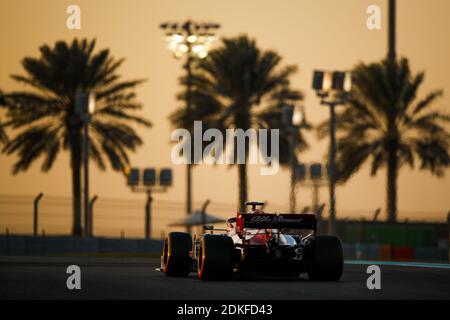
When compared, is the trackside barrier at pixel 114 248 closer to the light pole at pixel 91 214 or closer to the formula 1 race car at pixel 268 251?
the light pole at pixel 91 214

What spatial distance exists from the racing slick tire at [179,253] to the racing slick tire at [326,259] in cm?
234

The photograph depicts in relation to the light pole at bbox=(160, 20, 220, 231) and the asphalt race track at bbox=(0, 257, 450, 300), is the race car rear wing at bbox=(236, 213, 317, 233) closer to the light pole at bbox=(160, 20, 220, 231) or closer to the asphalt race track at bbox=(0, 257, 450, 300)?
the asphalt race track at bbox=(0, 257, 450, 300)

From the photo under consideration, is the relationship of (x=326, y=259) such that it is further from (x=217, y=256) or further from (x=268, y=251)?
(x=217, y=256)

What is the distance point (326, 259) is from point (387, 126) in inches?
1627

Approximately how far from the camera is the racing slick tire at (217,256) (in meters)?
21.6

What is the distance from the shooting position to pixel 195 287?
1997 cm

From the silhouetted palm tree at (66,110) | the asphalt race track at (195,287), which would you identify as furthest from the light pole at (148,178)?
the asphalt race track at (195,287)

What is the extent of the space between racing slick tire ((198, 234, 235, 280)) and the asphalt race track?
0.22m

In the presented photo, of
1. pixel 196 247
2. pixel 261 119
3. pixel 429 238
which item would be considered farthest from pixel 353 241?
pixel 196 247

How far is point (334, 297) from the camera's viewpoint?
59.6ft

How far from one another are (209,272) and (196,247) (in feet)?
5.43

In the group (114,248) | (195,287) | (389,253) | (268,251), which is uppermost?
(268,251)

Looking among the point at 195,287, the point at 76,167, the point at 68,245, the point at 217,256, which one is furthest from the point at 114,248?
the point at 195,287
